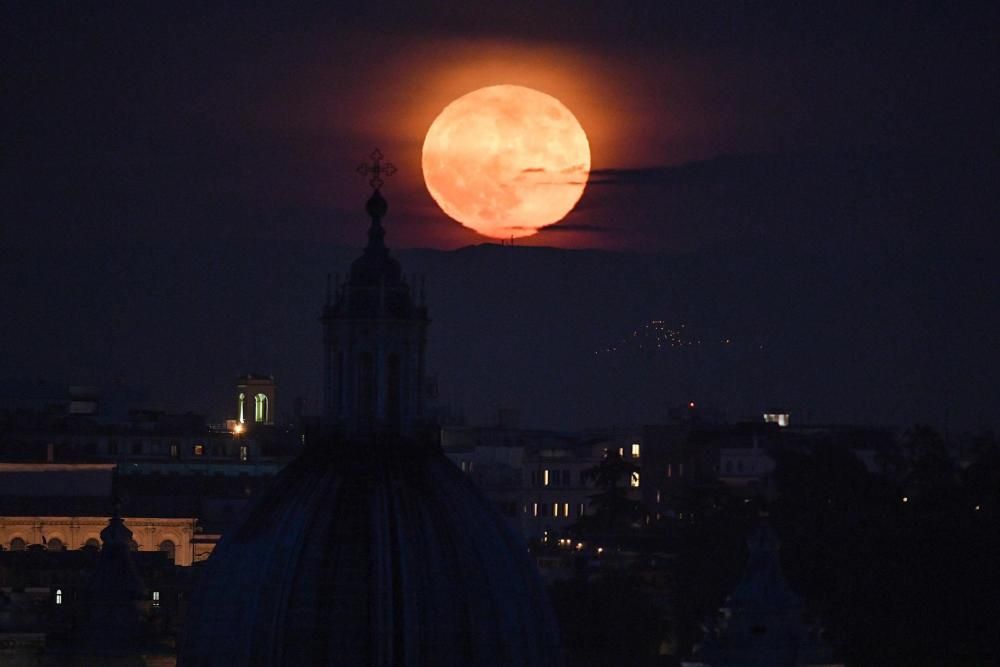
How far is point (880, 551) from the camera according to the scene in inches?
6117

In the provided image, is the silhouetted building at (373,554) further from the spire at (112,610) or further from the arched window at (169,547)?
the arched window at (169,547)

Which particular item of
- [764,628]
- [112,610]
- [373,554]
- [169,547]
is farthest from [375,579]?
[169,547]

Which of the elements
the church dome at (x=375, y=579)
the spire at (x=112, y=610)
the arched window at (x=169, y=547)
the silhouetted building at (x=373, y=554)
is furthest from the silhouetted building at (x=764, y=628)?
the arched window at (x=169, y=547)

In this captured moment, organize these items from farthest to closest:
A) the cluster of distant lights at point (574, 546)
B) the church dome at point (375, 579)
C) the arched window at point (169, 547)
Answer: the cluster of distant lights at point (574, 546) → the arched window at point (169, 547) → the church dome at point (375, 579)

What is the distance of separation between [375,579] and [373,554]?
430mm

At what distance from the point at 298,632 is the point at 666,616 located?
79.8 m

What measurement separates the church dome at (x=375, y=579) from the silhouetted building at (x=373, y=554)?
2 cm

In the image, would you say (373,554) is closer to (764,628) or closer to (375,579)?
(375,579)

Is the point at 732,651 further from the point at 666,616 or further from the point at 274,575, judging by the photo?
the point at 666,616

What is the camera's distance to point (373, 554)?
8569cm

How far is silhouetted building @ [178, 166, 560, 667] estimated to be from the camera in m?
85.4

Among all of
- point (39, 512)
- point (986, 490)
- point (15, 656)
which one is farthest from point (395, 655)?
point (39, 512)

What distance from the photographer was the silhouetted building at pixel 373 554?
85.4 meters

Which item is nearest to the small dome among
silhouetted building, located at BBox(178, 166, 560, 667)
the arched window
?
silhouetted building, located at BBox(178, 166, 560, 667)
